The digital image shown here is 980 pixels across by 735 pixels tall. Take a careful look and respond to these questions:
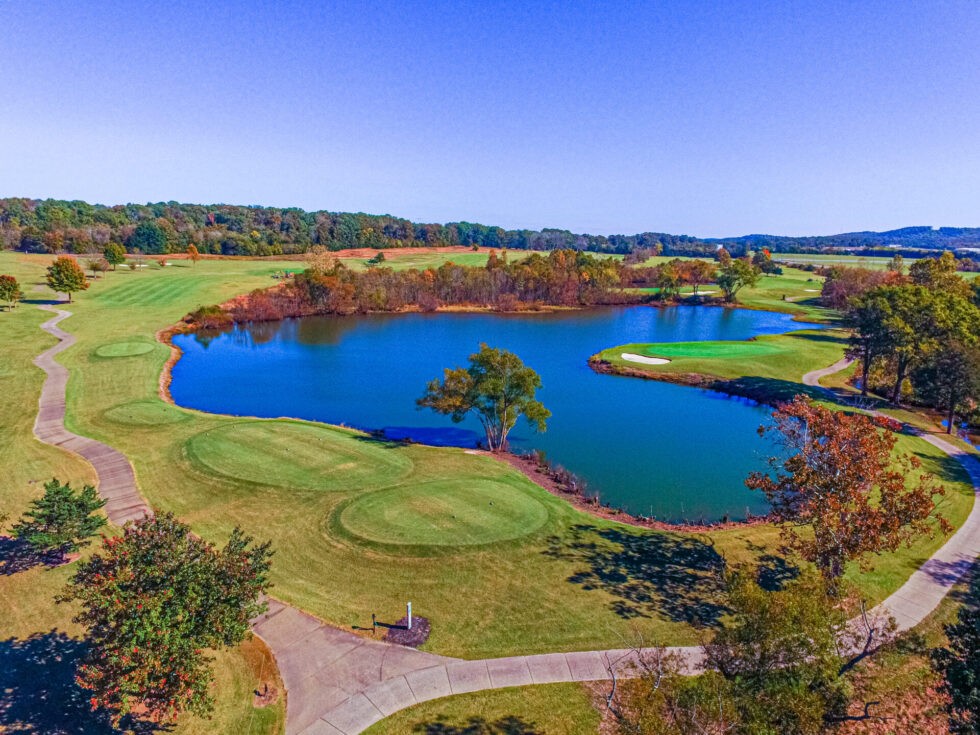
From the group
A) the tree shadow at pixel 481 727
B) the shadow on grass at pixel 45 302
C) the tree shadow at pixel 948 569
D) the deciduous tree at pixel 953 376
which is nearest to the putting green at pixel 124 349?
the shadow on grass at pixel 45 302

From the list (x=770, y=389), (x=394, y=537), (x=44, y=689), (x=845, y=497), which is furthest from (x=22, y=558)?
(x=770, y=389)

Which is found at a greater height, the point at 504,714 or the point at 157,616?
the point at 157,616

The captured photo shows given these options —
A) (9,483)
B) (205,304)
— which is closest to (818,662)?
(9,483)

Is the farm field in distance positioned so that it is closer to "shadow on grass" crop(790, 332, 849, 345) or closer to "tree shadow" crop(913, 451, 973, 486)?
"tree shadow" crop(913, 451, 973, 486)

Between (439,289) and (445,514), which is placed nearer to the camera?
(445,514)

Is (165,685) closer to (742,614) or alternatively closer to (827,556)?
(742,614)

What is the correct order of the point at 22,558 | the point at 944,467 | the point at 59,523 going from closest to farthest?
the point at 59,523 < the point at 22,558 < the point at 944,467

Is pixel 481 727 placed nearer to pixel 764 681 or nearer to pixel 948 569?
pixel 764 681
